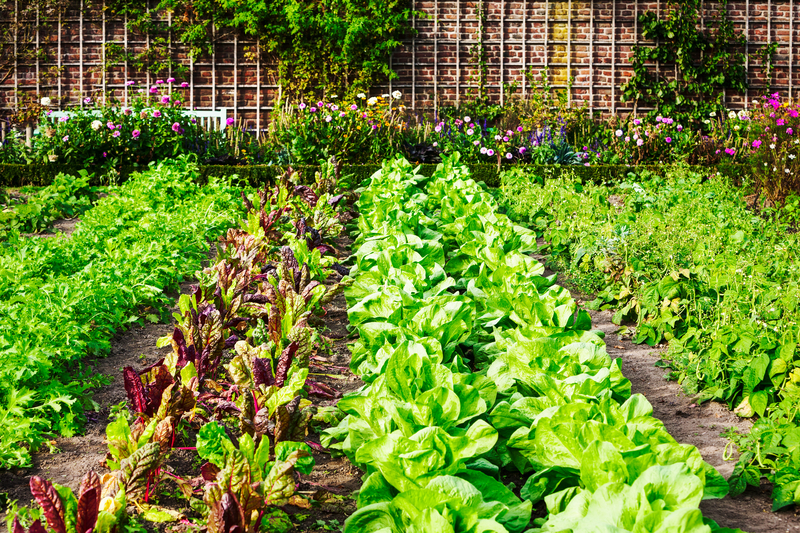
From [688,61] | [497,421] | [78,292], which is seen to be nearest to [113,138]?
[78,292]

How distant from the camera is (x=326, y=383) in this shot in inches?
123

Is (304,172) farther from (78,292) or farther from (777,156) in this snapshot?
(78,292)

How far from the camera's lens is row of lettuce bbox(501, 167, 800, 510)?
259 centimetres

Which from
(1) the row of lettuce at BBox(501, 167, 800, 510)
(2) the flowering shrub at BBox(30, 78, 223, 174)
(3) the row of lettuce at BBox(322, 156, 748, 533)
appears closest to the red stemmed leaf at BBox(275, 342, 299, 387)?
(3) the row of lettuce at BBox(322, 156, 748, 533)

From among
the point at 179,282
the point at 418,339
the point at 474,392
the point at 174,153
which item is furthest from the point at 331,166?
the point at 474,392

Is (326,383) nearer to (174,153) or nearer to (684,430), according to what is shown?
(684,430)

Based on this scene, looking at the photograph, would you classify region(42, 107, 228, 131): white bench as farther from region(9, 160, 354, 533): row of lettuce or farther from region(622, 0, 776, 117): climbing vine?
region(9, 160, 354, 533): row of lettuce

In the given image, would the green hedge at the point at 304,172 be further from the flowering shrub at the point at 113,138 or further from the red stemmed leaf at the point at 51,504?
the red stemmed leaf at the point at 51,504

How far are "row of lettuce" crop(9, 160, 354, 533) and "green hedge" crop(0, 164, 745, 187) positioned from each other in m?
5.25

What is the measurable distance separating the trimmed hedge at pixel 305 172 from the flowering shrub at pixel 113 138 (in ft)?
0.71

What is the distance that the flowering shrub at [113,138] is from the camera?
349 inches

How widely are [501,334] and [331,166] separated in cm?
399

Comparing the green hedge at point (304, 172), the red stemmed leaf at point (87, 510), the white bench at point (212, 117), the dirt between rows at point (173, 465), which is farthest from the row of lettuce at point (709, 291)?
the white bench at point (212, 117)

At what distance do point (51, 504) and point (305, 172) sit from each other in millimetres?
7371
